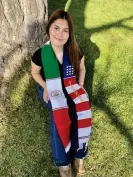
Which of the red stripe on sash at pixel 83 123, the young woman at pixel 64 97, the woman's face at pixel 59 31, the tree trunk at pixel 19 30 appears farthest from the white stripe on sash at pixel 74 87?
the tree trunk at pixel 19 30

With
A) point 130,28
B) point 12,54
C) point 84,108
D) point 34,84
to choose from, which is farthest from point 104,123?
point 130,28

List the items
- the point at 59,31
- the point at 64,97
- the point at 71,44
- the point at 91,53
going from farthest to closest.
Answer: the point at 91,53 → the point at 64,97 → the point at 71,44 → the point at 59,31

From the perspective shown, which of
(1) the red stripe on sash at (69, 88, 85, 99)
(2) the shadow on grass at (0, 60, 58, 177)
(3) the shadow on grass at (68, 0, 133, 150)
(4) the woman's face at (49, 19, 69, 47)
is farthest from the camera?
(3) the shadow on grass at (68, 0, 133, 150)

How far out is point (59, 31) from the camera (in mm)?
2971

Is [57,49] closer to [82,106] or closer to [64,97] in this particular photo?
[64,97]

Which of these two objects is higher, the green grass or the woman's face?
the woman's face

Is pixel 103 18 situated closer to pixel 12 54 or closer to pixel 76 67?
pixel 12 54

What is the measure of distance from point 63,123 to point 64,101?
0.21 metres

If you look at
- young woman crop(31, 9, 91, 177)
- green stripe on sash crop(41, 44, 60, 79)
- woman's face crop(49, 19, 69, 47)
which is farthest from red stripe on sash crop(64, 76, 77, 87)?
woman's face crop(49, 19, 69, 47)

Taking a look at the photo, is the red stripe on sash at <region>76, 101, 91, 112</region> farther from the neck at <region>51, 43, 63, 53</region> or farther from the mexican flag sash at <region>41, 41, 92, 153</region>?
the neck at <region>51, 43, 63, 53</region>

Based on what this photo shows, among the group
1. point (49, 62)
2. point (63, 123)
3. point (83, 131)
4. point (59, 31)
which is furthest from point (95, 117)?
point (59, 31)

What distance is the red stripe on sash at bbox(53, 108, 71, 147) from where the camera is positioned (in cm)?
312

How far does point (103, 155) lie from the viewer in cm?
353

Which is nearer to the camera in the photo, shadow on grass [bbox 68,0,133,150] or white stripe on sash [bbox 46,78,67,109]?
white stripe on sash [bbox 46,78,67,109]
